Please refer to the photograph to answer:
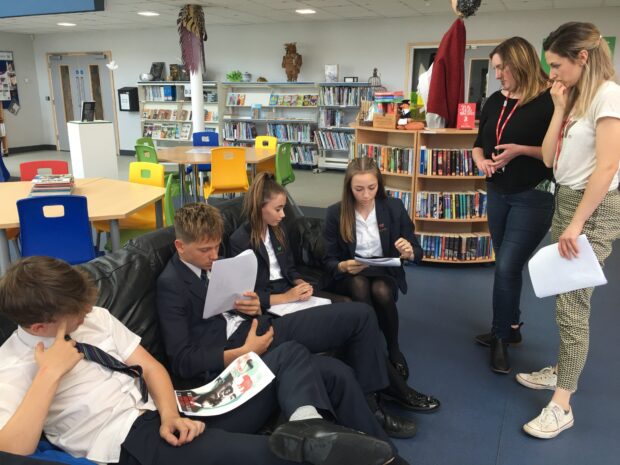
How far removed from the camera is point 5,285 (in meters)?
1.18

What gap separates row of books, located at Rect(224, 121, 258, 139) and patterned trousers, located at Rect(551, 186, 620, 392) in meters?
7.67

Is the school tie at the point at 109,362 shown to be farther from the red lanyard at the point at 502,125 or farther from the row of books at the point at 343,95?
the row of books at the point at 343,95

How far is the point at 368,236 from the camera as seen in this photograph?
2.49m

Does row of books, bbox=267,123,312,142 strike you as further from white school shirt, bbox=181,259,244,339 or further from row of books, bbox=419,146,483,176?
white school shirt, bbox=181,259,244,339

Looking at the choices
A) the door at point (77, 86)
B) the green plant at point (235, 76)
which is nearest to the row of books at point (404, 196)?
the green plant at point (235, 76)

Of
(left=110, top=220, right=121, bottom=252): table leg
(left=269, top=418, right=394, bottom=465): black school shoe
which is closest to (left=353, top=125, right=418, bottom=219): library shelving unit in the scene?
(left=110, top=220, right=121, bottom=252): table leg

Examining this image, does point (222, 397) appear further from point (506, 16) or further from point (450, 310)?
point (506, 16)

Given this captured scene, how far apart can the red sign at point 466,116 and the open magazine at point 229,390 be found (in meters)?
2.71

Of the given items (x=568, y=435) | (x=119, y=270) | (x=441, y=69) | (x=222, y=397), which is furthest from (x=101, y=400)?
(x=441, y=69)

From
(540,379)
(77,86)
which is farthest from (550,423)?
(77,86)

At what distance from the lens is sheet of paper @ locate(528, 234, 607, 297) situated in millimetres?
1817

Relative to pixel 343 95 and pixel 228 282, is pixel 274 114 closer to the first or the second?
pixel 343 95

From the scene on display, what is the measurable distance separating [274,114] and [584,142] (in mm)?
7742

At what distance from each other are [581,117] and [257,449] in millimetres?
1610
